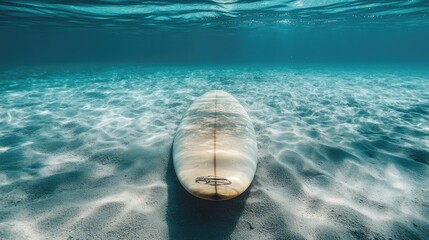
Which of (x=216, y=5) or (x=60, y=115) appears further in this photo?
(x=216, y=5)

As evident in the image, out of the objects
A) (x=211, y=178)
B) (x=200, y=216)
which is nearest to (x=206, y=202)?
(x=200, y=216)

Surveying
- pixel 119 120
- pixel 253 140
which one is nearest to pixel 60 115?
pixel 119 120

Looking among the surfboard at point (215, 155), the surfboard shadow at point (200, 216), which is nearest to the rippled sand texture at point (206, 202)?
the surfboard shadow at point (200, 216)

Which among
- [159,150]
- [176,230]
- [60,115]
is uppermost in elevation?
[176,230]

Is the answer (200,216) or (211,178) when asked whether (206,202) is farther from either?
(211,178)

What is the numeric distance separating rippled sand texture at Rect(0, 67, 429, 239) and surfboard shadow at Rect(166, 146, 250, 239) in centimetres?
1

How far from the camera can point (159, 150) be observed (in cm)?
455

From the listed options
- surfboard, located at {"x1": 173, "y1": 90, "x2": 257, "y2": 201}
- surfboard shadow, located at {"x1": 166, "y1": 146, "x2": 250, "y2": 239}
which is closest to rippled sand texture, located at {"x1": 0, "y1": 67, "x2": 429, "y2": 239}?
surfboard shadow, located at {"x1": 166, "y1": 146, "x2": 250, "y2": 239}

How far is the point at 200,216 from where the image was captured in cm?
270

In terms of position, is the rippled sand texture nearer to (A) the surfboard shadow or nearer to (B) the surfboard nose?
(A) the surfboard shadow

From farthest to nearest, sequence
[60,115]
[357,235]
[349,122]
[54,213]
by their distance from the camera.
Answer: [60,115] < [349,122] < [54,213] < [357,235]

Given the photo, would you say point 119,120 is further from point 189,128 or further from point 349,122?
point 349,122

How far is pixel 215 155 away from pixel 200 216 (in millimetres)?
811

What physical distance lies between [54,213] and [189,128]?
7.90ft
